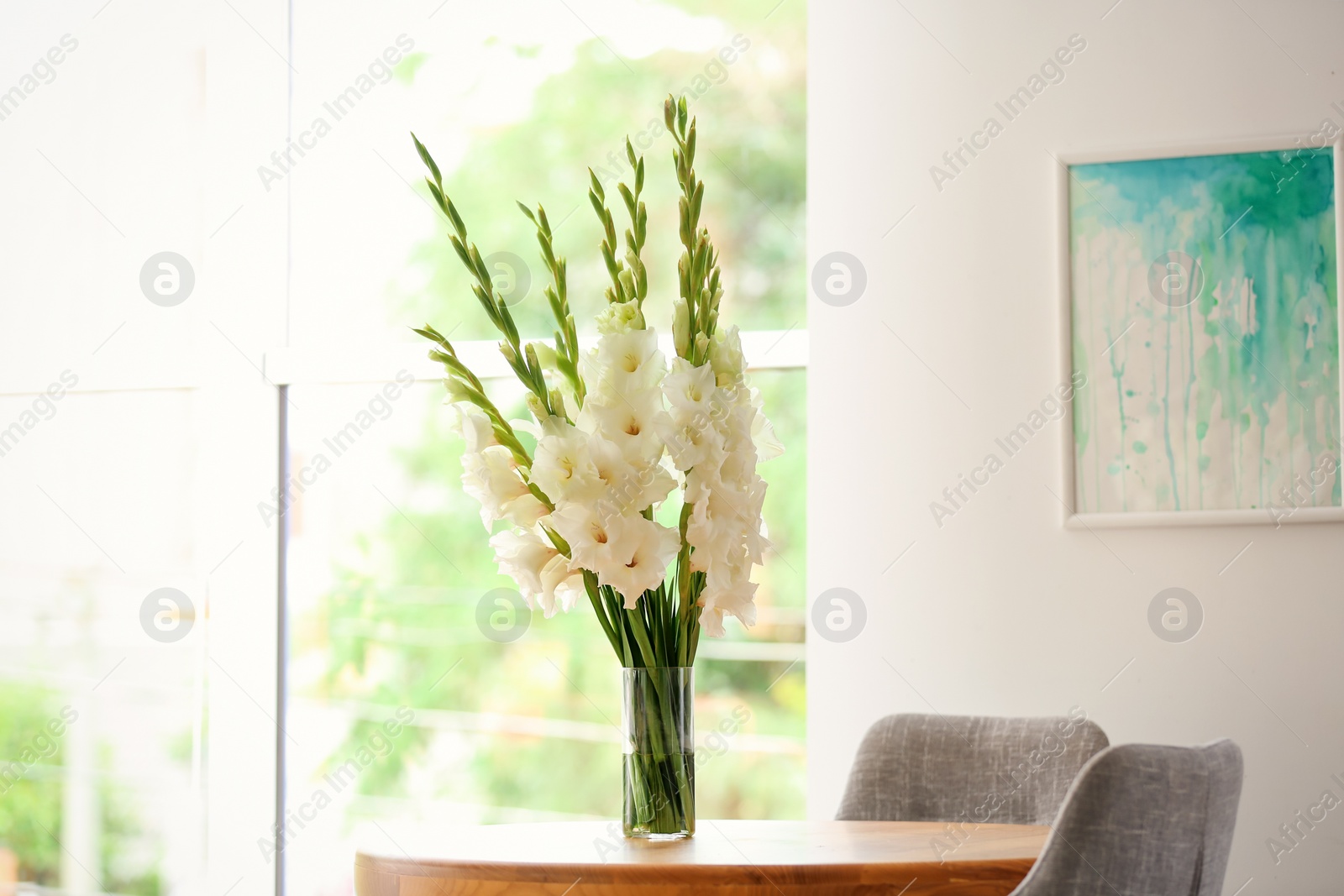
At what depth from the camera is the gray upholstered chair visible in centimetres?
132

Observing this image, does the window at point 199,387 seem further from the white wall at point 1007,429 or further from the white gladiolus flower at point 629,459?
the white gladiolus flower at point 629,459

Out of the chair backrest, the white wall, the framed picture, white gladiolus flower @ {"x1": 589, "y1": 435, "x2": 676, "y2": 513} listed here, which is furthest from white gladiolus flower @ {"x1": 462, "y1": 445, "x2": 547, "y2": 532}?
the framed picture

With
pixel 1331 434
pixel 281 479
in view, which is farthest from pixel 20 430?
pixel 1331 434

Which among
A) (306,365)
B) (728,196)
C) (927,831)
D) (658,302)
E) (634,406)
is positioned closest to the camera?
(634,406)

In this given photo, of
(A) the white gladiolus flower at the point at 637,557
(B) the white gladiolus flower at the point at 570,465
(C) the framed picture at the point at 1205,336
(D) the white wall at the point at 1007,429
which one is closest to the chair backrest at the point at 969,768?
(D) the white wall at the point at 1007,429

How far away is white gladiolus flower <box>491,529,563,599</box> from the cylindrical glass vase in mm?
165

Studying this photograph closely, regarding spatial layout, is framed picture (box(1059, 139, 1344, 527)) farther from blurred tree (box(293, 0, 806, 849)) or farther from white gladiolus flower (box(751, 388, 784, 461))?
blurred tree (box(293, 0, 806, 849))

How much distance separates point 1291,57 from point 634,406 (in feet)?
5.83

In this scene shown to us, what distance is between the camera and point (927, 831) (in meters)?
1.68

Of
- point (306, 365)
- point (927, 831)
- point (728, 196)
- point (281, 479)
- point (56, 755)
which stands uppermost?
point (728, 196)

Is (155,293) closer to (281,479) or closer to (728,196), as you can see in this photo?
(281,479)

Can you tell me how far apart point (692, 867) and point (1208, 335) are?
1.68 m

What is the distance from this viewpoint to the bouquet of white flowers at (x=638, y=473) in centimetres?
143

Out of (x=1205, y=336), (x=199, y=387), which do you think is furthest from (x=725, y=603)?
(x=199, y=387)
